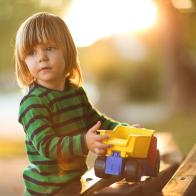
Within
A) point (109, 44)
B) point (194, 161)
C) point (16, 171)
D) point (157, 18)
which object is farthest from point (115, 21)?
point (194, 161)

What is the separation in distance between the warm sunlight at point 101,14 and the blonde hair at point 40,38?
620cm

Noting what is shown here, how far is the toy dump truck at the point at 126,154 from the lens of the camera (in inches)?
76.5

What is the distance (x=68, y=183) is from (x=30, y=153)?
0.16 metres

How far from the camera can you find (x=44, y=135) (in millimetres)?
1991

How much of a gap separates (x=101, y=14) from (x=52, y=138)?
10.4m

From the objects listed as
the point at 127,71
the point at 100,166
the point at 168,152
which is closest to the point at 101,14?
the point at 127,71

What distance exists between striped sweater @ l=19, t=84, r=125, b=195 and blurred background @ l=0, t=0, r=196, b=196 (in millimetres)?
2788

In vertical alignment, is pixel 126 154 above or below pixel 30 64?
below

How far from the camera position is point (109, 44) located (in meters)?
17.6

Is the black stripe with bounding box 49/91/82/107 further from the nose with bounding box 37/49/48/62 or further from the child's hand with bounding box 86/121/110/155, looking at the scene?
the child's hand with bounding box 86/121/110/155

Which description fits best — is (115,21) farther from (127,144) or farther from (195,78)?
(127,144)

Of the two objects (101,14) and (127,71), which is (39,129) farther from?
(127,71)

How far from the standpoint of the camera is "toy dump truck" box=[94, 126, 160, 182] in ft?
6.38

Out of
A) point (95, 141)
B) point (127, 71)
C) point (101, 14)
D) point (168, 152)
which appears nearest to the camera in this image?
point (95, 141)
